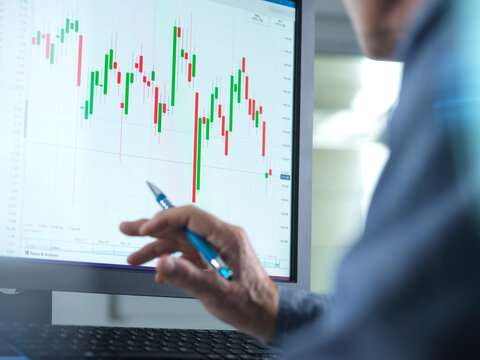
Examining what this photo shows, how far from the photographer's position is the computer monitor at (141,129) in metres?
0.63

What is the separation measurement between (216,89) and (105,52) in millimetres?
162

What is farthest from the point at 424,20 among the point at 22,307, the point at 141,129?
the point at 22,307

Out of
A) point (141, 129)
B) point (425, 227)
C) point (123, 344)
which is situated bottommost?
point (123, 344)

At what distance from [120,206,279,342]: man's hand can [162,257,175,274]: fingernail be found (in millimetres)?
28

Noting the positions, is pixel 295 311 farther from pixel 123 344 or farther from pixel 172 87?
pixel 172 87

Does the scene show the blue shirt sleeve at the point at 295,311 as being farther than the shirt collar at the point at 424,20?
Yes

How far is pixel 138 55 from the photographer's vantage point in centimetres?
71

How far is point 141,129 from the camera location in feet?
2.31

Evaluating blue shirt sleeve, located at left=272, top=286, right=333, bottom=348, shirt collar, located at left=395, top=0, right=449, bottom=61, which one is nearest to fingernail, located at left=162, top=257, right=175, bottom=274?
blue shirt sleeve, located at left=272, top=286, right=333, bottom=348

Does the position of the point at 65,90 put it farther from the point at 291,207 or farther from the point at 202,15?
the point at 291,207

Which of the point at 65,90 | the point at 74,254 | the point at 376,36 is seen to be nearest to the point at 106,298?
the point at 74,254

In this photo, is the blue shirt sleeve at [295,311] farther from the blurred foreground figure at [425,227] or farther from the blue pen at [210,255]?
the blurred foreground figure at [425,227]

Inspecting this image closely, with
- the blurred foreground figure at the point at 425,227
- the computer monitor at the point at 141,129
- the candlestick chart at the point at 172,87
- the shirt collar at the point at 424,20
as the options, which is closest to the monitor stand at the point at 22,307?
the computer monitor at the point at 141,129

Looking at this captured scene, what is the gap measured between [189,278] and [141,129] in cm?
24
